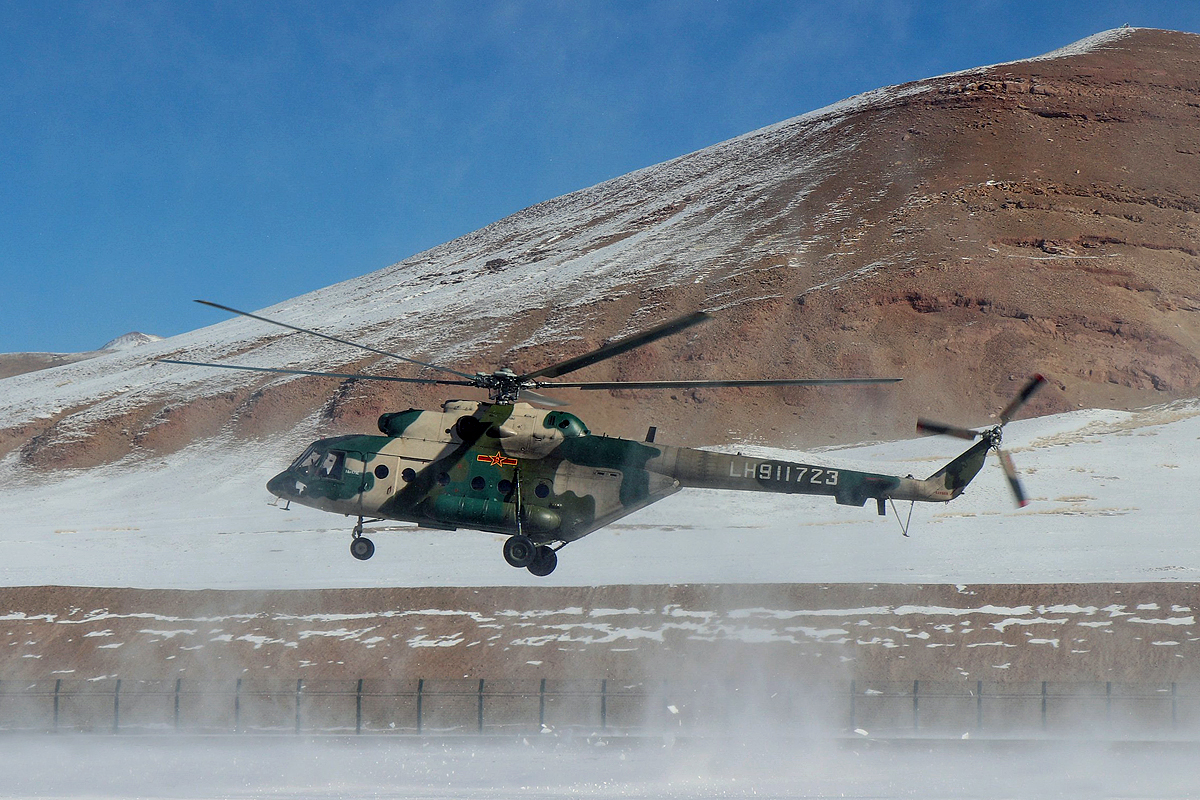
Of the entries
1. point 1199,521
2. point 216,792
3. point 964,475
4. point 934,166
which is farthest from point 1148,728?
point 934,166

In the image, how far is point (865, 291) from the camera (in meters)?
72.4

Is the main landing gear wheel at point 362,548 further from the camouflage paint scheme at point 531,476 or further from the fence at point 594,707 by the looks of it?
the fence at point 594,707

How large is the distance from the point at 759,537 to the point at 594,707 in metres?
14.2

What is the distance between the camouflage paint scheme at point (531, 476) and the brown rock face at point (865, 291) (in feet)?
138

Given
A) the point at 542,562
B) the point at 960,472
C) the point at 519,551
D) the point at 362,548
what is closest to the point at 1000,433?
the point at 960,472

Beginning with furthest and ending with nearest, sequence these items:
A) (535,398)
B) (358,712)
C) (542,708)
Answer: (358,712) → (542,708) → (535,398)

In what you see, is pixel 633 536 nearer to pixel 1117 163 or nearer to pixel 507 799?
pixel 507 799

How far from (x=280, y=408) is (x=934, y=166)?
56.1 metres

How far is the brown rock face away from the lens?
65.6 meters

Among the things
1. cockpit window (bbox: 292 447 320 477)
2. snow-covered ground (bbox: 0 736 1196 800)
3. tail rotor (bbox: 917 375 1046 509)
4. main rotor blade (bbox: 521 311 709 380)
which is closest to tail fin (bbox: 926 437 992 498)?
tail rotor (bbox: 917 375 1046 509)

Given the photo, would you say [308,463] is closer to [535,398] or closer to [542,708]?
[535,398]

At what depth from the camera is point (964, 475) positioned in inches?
800

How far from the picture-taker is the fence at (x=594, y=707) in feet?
94.1

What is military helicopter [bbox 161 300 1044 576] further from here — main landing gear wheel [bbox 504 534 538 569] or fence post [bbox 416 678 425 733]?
fence post [bbox 416 678 425 733]
